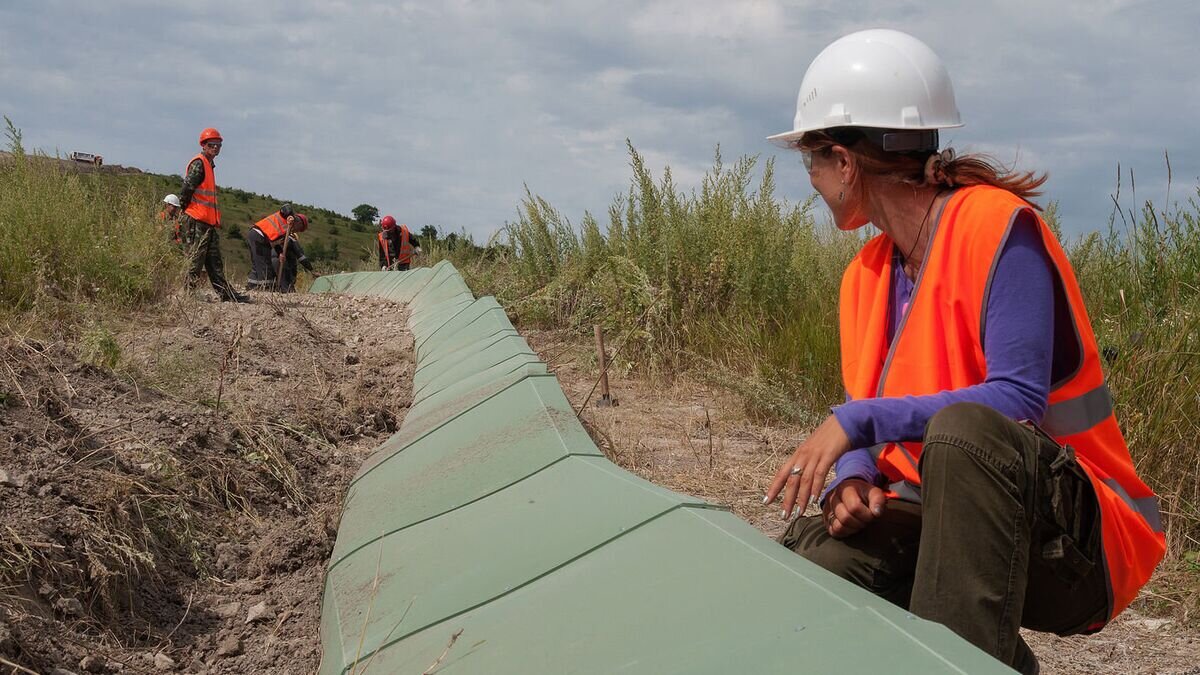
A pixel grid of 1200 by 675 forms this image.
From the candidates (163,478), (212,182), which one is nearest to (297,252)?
(212,182)

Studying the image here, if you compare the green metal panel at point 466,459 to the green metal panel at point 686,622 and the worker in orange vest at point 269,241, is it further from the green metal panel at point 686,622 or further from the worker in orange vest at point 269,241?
the worker in orange vest at point 269,241

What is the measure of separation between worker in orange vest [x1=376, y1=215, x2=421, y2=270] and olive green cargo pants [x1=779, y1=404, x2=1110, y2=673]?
15.1m

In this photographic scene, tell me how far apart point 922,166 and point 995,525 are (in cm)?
89

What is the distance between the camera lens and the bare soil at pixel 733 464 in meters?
2.97

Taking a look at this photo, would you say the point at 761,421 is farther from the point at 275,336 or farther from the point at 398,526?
→ the point at 275,336

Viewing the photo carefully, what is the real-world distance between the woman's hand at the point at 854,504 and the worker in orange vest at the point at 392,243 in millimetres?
14625

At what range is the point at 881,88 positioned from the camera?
90.7 inches

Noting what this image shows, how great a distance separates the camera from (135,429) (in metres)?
3.77

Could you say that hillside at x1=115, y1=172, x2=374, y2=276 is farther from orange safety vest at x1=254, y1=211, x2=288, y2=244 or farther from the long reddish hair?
the long reddish hair

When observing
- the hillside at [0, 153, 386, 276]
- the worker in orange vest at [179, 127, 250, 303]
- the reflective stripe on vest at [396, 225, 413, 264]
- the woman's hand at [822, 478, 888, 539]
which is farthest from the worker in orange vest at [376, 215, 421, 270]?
the hillside at [0, 153, 386, 276]

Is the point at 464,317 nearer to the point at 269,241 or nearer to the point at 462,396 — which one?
the point at 462,396

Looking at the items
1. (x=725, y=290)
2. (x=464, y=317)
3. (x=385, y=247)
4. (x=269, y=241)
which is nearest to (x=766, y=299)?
(x=725, y=290)

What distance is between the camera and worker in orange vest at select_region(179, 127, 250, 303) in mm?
9952

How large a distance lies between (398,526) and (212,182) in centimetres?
866
